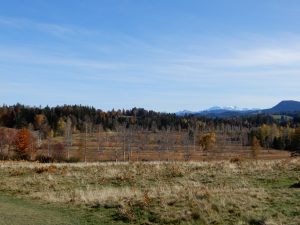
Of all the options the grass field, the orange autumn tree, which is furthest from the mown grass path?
the orange autumn tree

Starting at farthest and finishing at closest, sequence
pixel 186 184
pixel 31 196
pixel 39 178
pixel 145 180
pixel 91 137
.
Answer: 1. pixel 91 137
2. pixel 39 178
3. pixel 145 180
4. pixel 186 184
5. pixel 31 196

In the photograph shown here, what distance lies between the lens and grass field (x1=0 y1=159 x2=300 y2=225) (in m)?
17.0

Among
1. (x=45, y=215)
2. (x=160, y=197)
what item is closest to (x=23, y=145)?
(x=45, y=215)

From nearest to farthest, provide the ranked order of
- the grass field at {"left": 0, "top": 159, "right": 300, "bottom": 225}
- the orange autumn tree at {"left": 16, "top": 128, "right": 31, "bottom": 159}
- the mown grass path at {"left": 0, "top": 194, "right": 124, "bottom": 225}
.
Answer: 1. the grass field at {"left": 0, "top": 159, "right": 300, "bottom": 225}
2. the mown grass path at {"left": 0, "top": 194, "right": 124, "bottom": 225}
3. the orange autumn tree at {"left": 16, "top": 128, "right": 31, "bottom": 159}

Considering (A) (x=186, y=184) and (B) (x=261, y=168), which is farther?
(B) (x=261, y=168)

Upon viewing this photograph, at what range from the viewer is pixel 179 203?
61.1ft

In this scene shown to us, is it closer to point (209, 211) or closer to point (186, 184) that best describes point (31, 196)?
point (186, 184)

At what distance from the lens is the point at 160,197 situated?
20016 millimetres

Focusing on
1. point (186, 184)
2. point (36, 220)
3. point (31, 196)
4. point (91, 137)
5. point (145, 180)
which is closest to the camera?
point (36, 220)

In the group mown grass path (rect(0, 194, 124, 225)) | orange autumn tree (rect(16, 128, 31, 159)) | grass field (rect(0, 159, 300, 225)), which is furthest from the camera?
orange autumn tree (rect(16, 128, 31, 159))

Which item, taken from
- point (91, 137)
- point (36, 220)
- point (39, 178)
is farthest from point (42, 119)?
point (36, 220)

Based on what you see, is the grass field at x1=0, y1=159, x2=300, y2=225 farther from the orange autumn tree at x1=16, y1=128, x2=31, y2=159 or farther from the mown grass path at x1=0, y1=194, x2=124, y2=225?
the orange autumn tree at x1=16, y1=128, x2=31, y2=159

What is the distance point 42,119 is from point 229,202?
188059 millimetres

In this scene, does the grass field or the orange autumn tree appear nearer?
the grass field
